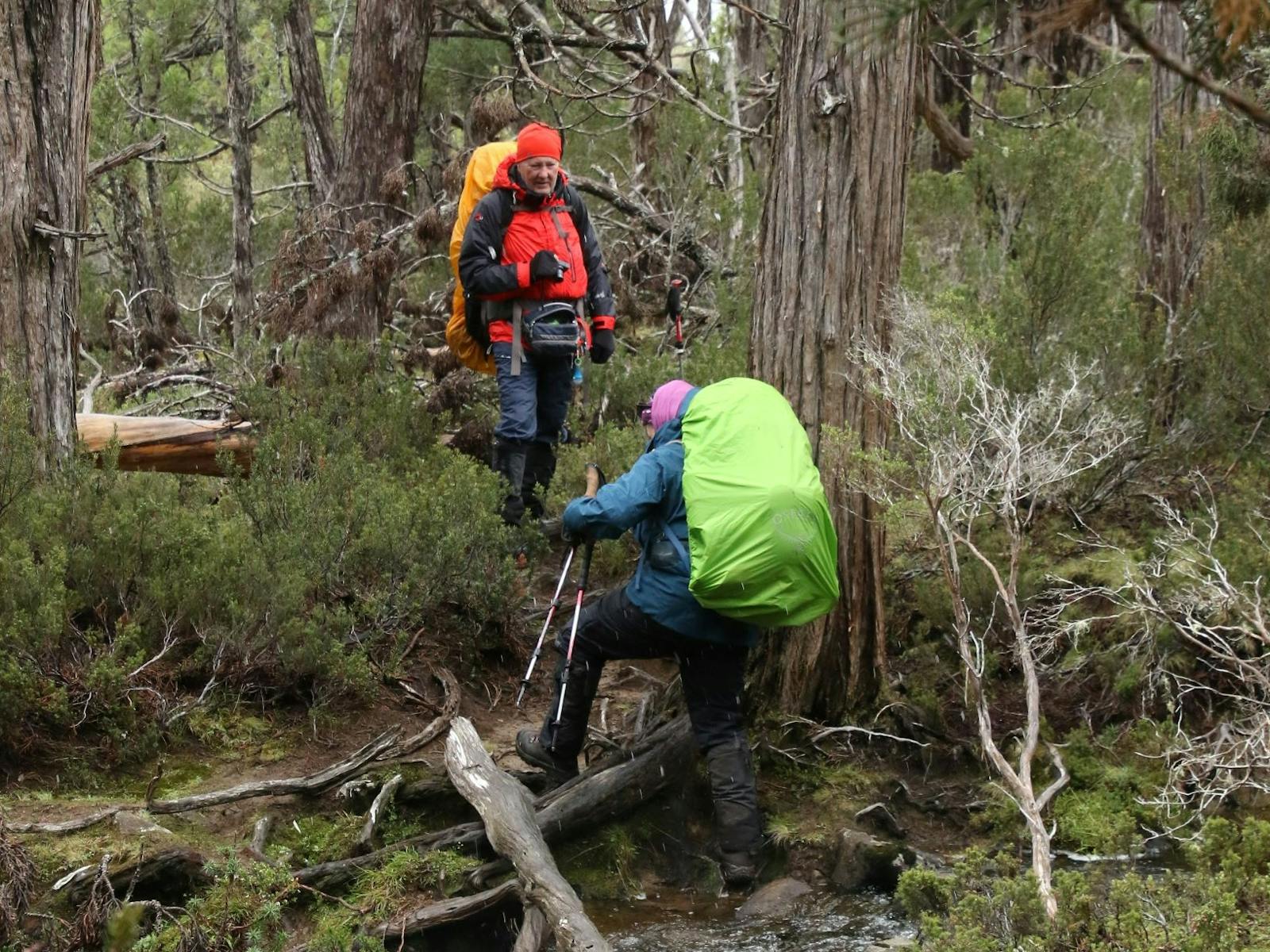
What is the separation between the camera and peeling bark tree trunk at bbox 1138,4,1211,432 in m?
7.64

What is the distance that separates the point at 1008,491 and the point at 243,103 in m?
9.86

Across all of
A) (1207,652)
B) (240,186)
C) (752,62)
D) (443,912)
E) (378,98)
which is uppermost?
(752,62)

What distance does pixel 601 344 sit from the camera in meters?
7.28

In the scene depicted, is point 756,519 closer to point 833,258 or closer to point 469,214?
point 833,258

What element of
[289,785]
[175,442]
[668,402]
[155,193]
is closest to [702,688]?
[668,402]

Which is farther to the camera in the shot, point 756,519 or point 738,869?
point 738,869

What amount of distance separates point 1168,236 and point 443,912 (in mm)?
7241

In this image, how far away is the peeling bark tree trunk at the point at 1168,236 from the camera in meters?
7.64

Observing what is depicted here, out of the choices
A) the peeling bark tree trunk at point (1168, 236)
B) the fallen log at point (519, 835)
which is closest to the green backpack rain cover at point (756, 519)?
the fallen log at point (519, 835)

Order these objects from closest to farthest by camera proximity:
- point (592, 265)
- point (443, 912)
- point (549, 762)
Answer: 1. point (443, 912)
2. point (549, 762)
3. point (592, 265)

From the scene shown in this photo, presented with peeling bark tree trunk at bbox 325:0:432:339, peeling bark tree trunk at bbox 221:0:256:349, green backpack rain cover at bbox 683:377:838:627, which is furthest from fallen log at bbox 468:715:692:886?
peeling bark tree trunk at bbox 221:0:256:349

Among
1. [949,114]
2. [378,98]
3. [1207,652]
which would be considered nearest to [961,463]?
[1207,652]

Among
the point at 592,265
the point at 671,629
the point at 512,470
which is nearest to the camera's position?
the point at 671,629

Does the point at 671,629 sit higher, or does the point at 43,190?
the point at 43,190
